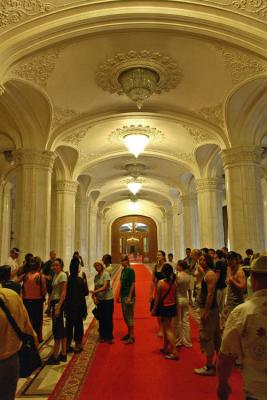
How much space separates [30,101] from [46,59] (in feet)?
5.90

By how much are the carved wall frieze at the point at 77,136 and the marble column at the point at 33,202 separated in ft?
4.43

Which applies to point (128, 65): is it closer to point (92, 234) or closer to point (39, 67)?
point (39, 67)

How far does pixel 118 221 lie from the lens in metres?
32.5

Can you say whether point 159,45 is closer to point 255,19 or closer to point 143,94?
point 143,94

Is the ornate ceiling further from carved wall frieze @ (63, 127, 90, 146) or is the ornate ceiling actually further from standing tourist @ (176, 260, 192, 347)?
standing tourist @ (176, 260, 192, 347)

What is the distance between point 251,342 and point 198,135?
9.19 meters

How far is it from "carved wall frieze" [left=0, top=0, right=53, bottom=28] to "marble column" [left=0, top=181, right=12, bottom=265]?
10.4m

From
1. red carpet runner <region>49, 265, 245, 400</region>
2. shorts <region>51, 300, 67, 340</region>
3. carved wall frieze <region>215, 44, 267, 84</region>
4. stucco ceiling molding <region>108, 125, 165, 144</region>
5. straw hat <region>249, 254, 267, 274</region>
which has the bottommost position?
red carpet runner <region>49, 265, 245, 400</region>

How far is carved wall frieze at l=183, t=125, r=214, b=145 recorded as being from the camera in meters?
10.1

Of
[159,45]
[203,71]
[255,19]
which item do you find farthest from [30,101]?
[255,19]

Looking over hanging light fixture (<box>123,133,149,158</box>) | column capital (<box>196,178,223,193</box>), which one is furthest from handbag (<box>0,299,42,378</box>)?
column capital (<box>196,178,223,193</box>)

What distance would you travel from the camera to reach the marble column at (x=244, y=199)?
28.1 feet

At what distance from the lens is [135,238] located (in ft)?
108

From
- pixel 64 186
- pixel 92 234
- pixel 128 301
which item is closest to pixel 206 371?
pixel 128 301
